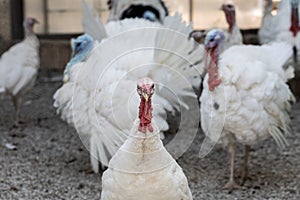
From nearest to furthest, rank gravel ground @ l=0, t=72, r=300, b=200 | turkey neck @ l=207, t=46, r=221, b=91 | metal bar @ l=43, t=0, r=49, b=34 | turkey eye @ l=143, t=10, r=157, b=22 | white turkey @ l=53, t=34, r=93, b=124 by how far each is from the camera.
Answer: turkey neck @ l=207, t=46, r=221, b=91
gravel ground @ l=0, t=72, r=300, b=200
white turkey @ l=53, t=34, r=93, b=124
turkey eye @ l=143, t=10, r=157, b=22
metal bar @ l=43, t=0, r=49, b=34

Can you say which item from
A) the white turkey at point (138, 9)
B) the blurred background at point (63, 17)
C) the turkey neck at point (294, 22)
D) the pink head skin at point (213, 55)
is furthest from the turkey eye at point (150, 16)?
the blurred background at point (63, 17)

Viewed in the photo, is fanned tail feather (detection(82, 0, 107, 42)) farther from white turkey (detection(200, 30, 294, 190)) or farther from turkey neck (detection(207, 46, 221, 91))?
turkey neck (detection(207, 46, 221, 91))

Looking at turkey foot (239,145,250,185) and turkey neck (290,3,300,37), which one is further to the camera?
turkey neck (290,3,300,37)

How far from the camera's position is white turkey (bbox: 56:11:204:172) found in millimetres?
4363

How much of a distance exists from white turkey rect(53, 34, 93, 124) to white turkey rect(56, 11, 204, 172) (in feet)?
0.19

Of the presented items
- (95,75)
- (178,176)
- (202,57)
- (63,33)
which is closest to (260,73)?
(202,57)

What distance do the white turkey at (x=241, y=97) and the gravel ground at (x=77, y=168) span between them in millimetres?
253

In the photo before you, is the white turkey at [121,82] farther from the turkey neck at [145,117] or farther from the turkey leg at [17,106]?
the turkey leg at [17,106]

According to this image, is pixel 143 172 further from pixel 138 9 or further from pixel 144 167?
pixel 138 9

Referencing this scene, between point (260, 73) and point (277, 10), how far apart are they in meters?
3.12

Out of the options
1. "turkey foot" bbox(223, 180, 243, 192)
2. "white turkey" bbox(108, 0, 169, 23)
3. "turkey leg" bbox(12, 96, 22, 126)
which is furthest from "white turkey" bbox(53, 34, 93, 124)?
"white turkey" bbox(108, 0, 169, 23)

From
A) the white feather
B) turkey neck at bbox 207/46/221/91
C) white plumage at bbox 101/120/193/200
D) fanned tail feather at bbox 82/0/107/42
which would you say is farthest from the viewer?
the white feather

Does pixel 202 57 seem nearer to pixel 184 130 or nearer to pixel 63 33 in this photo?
pixel 184 130

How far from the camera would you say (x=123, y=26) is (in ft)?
17.4
